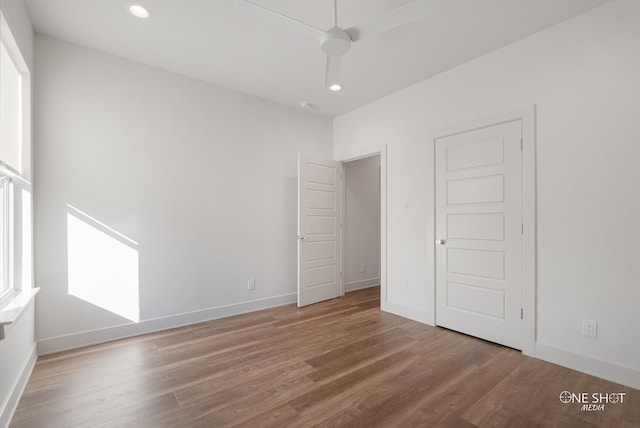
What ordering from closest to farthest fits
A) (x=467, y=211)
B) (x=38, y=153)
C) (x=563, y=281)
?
(x=563, y=281), (x=38, y=153), (x=467, y=211)

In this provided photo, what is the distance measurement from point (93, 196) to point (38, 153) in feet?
1.76

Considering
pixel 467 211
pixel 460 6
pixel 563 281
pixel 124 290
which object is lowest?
pixel 124 290

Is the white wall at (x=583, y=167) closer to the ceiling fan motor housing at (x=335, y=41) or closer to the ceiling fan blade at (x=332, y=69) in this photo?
the ceiling fan blade at (x=332, y=69)

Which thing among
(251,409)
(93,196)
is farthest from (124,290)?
(251,409)

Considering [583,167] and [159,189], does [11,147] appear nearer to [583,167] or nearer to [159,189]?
[159,189]

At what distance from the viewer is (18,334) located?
6.69 ft

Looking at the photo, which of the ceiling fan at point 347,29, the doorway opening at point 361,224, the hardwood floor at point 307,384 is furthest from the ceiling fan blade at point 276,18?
the doorway opening at point 361,224

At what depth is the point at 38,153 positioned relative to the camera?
2.60m

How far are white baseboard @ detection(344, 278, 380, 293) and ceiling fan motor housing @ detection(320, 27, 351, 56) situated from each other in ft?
12.0

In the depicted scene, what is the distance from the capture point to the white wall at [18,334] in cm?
172

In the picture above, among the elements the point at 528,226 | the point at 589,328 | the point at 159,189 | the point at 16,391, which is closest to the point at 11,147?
the point at 159,189

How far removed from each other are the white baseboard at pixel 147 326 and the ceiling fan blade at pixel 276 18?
10.0 feet

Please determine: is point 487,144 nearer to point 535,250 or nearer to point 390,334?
point 535,250

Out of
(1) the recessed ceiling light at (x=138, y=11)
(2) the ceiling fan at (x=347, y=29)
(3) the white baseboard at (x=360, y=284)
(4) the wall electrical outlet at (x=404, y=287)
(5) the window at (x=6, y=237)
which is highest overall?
(1) the recessed ceiling light at (x=138, y=11)
